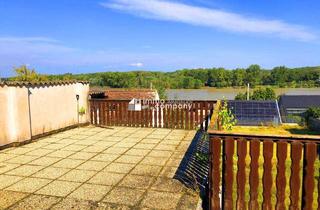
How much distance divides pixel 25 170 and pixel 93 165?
1213 mm

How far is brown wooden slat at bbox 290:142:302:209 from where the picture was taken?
3.34 metres

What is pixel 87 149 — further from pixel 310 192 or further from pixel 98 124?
pixel 310 192

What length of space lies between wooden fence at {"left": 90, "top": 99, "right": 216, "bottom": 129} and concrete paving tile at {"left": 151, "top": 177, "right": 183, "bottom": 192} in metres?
4.90

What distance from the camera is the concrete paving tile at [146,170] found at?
17.5 ft

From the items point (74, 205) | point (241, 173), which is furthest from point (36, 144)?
point (241, 173)

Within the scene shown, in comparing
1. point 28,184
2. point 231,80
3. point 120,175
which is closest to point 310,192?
point 120,175

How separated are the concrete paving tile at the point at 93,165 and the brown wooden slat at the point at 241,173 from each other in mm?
2860

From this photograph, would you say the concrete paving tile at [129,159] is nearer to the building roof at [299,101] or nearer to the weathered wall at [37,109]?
the weathered wall at [37,109]

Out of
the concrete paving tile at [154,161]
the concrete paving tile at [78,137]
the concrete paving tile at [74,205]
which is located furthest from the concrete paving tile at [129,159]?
the concrete paving tile at [78,137]

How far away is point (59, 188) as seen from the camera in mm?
4648

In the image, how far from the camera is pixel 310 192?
11.0 ft

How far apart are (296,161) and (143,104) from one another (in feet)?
24.9

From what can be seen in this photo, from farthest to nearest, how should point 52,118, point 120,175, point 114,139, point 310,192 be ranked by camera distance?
point 52,118 < point 114,139 < point 120,175 < point 310,192

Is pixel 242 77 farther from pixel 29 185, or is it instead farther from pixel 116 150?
pixel 29 185
